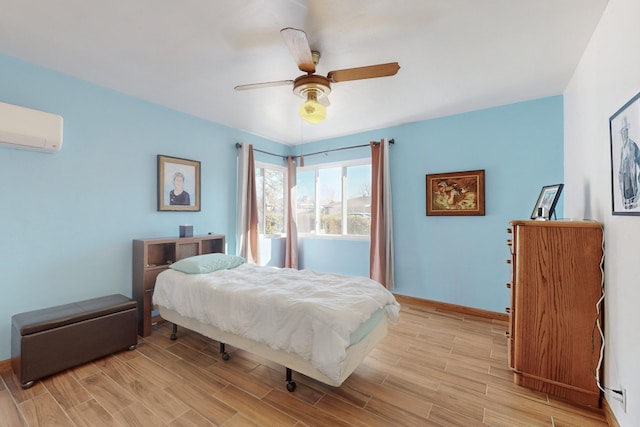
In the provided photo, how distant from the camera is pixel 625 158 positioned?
56.3 inches

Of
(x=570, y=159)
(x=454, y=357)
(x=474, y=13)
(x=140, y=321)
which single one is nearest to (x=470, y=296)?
(x=454, y=357)

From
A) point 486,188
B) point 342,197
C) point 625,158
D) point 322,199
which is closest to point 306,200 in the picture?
point 322,199

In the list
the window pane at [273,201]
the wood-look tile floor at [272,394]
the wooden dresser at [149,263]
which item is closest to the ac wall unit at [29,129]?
the wooden dresser at [149,263]

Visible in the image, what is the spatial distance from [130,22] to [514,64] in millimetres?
3037

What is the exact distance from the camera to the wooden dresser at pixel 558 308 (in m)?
1.79

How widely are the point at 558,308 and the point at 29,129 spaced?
4268 millimetres

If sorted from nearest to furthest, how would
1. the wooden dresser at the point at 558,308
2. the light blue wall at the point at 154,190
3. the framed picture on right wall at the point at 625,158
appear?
the framed picture on right wall at the point at 625,158 < the wooden dresser at the point at 558,308 < the light blue wall at the point at 154,190

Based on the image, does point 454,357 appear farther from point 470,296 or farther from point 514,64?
point 514,64

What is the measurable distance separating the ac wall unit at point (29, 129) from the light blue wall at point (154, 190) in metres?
0.22

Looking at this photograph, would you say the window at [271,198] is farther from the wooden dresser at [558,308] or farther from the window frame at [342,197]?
the wooden dresser at [558,308]

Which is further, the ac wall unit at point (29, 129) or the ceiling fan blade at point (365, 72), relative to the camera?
the ac wall unit at point (29, 129)

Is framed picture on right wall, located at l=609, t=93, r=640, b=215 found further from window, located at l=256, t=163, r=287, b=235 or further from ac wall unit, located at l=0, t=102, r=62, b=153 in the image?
window, located at l=256, t=163, r=287, b=235

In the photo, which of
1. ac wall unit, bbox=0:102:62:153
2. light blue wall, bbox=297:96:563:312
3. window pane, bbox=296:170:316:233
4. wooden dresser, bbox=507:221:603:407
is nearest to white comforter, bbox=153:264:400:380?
wooden dresser, bbox=507:221:603:407

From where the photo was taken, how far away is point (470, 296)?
3443 mm
